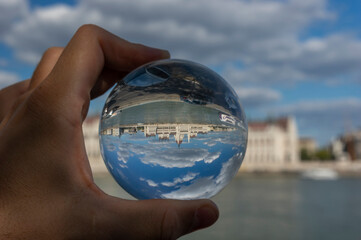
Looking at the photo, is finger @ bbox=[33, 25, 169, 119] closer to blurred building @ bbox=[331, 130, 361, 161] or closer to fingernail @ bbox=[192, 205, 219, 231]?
fingernail @ bbox=[192, 205, 219, 231]

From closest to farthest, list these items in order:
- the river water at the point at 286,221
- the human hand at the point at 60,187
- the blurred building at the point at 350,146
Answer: the human hand at the point at 60,187, the river water at the point at 286,221, the blurred building at the point at 350,146

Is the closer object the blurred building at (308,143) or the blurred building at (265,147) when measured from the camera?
the blurred building at (265,147)

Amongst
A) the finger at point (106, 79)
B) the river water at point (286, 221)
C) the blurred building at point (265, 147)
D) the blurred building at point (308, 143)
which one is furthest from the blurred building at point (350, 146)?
the finger at point (106, 79)

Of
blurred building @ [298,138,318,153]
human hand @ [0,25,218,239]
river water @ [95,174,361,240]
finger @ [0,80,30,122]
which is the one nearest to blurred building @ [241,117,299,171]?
blurred building @ [298,138,318,153]

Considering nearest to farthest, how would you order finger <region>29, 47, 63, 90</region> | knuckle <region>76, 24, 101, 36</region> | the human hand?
the human hand → knuckle <region>76, 24, 101, 36</region> → finger <region>29, 47, 63, 90</region>

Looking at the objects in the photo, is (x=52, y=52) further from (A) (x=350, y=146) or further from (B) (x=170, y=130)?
(A) (x=350, y=146)

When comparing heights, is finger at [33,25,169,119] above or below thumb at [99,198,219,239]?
above

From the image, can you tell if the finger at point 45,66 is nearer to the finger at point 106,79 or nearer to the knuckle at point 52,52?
the knuckle at point 52,52
